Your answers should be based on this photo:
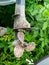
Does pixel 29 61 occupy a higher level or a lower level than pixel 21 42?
lower

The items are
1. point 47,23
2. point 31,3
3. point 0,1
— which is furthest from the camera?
point 31,3

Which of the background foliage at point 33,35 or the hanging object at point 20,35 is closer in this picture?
the hanging object at point 20,35

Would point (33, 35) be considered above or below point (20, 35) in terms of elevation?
below

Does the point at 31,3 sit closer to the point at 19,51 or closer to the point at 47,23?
the point at 47,23

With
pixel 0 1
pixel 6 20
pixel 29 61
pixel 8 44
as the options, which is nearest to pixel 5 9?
pixel 6 20

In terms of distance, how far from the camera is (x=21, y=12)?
117 cm

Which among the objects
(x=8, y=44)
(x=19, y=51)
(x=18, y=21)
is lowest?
(x=8, y=44)

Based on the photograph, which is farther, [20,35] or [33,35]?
[33,35]

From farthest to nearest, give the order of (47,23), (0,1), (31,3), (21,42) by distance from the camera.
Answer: (31,3) < (47,23) < (0,1) < (21,42)

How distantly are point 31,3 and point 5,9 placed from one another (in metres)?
0.27

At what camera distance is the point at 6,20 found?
8.61 feet

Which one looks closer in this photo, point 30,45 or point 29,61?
point 30,45

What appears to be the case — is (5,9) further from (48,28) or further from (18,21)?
(18,21)

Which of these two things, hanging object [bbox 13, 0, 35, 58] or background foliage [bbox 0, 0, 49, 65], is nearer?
hanging object [bbox 13, 0, 35, 58]
